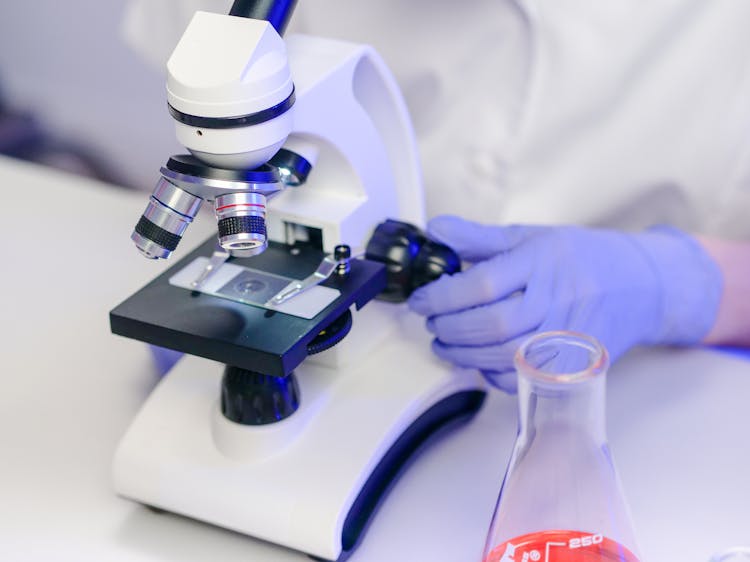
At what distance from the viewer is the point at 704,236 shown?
1.49 m

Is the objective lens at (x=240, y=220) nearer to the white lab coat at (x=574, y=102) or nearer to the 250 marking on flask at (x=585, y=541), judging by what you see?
the 250 marking on flask at (x=585, y=541)

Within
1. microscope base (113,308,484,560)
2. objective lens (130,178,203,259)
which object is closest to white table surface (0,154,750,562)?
microscope base (113,308,484,560)

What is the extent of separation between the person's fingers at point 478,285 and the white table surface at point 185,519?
7.1 inches

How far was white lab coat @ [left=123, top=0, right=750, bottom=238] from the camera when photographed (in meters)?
1.42

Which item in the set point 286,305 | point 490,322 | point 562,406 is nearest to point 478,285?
point 490,322

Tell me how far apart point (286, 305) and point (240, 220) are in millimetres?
193

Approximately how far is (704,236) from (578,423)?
0.71m

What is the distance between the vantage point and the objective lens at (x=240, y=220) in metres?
0.91

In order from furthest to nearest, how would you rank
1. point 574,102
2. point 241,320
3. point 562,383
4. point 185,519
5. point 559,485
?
point 574,102, point 185,519, point 241,320, point 559,485, point 562,383

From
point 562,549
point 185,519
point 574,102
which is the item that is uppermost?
point 574,102

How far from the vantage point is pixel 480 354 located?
4.09ft

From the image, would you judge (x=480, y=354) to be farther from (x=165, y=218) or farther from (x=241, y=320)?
(x=165, y=218)

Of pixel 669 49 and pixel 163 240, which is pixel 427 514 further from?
pixel 669 49

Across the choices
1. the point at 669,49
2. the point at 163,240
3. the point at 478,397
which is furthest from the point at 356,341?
the point at 669,49
